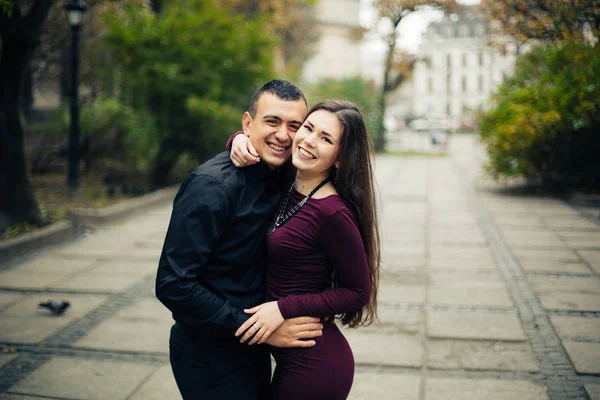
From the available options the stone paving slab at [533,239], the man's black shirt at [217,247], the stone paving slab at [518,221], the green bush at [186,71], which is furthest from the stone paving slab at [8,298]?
the stone paving slab at [518,221]

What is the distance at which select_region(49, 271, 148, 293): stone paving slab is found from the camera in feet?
20.1

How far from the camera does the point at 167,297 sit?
2.18 metres

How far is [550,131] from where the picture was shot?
1088 centimetres

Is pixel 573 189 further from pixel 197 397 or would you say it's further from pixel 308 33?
pixel 308 33

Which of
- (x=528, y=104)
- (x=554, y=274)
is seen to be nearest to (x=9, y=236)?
(x=554, y=274)

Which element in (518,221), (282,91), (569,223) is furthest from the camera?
(518,221)

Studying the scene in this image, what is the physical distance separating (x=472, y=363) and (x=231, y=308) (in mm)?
2612

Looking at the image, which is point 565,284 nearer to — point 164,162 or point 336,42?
point 164,162

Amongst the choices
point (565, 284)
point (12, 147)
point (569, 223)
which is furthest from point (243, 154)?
point (569, 223)

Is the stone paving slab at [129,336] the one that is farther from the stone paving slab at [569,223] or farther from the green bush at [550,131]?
the green bush at [550,131]

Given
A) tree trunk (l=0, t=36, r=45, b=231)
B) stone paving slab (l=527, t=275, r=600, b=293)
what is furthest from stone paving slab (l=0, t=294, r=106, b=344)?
stone paving slab (l=527, t=275, r=600, b=293)

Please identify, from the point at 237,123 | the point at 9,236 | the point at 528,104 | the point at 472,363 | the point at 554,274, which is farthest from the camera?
the point at 237,123

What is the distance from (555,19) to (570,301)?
12.5 feet

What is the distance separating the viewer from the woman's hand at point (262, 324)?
225 cm
